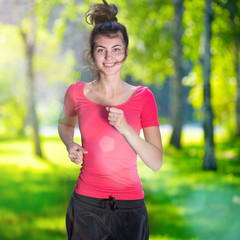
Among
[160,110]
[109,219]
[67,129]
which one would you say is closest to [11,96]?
[160,110]

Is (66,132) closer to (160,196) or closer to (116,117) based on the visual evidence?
(116,117)

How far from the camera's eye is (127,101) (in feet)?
3.12

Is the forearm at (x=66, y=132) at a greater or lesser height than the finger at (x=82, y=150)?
greater

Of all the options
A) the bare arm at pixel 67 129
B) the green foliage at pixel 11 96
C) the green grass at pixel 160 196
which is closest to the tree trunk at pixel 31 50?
the green grass at pixel 160 196

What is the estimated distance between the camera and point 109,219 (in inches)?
36.2

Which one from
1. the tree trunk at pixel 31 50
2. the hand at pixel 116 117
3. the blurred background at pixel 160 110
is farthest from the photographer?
the tree trunk at pixel 31 50

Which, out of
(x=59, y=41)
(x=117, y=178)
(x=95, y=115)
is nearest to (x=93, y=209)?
(x=117, y=178)

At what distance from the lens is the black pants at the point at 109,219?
0.92 meters

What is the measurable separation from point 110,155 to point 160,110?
2724 millimetres

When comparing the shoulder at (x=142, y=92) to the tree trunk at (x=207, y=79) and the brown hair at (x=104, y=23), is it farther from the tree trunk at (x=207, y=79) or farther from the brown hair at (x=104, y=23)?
the tree trunk at (x=207, y=79)

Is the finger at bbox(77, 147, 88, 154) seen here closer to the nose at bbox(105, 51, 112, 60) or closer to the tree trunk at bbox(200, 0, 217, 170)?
the nose at bbox(105, 51, 112, 60)

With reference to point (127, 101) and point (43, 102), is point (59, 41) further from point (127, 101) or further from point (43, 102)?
point (127, 101)

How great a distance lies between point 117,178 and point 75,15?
478 centimetres

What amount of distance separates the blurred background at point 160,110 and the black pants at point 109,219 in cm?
173
